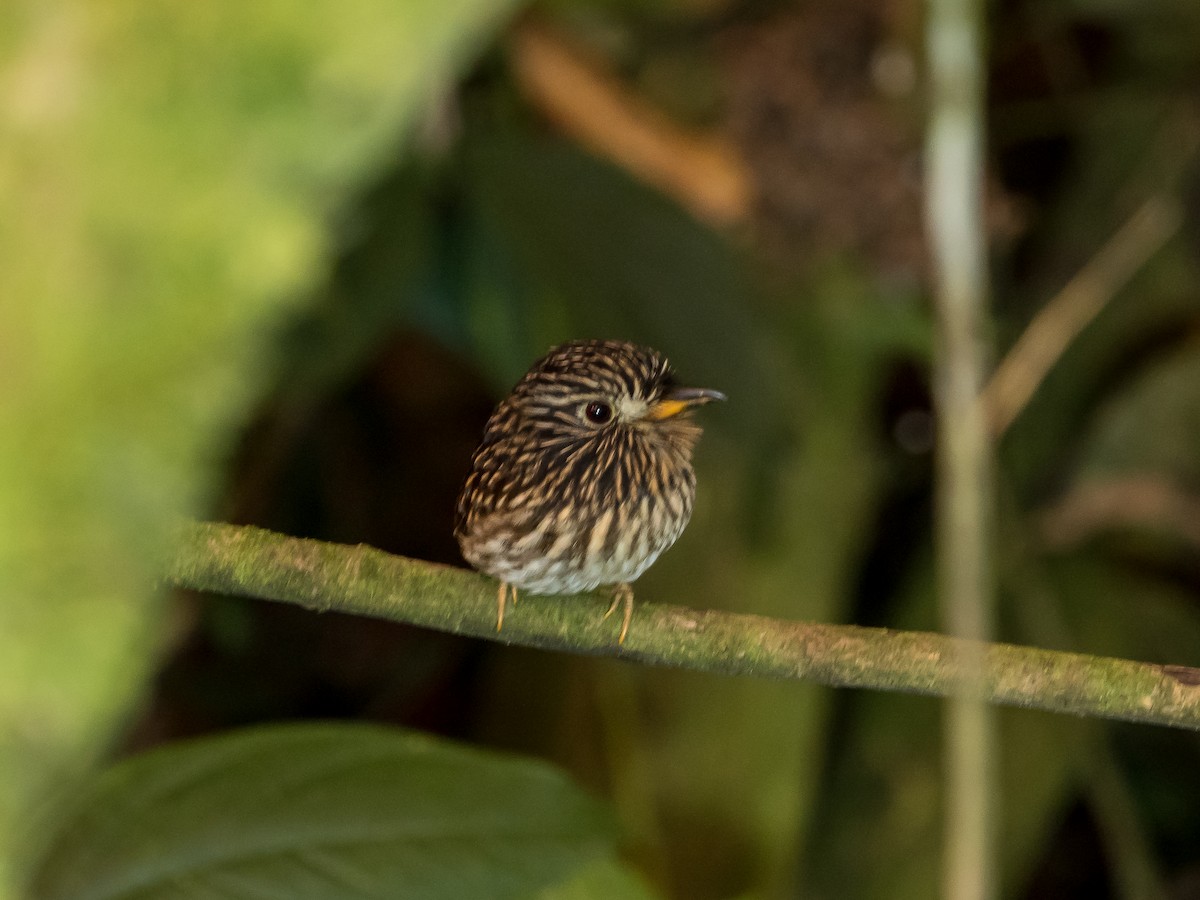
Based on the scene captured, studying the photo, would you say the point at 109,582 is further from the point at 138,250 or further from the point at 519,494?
the point at 519,494

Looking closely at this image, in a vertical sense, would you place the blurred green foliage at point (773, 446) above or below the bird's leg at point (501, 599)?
above

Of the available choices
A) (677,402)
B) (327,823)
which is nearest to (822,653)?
(677,402)

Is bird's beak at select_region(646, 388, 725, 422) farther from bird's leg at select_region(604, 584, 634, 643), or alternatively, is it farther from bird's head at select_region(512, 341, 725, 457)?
bird's leg at select_region(604, 584, 634, 643)

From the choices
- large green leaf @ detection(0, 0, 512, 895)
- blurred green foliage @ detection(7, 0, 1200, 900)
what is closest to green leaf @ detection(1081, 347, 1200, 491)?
blurred green foliage @ detection(7, 0, 1200, 900)

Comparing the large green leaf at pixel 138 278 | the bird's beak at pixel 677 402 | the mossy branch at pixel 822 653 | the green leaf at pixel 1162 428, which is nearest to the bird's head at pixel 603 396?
the bird's beak at pixel 677 402

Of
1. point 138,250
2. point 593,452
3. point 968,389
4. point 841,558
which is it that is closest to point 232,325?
point 138,250

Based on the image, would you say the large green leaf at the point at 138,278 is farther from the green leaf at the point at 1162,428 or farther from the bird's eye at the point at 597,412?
the green leaf at the point at 1162,428
